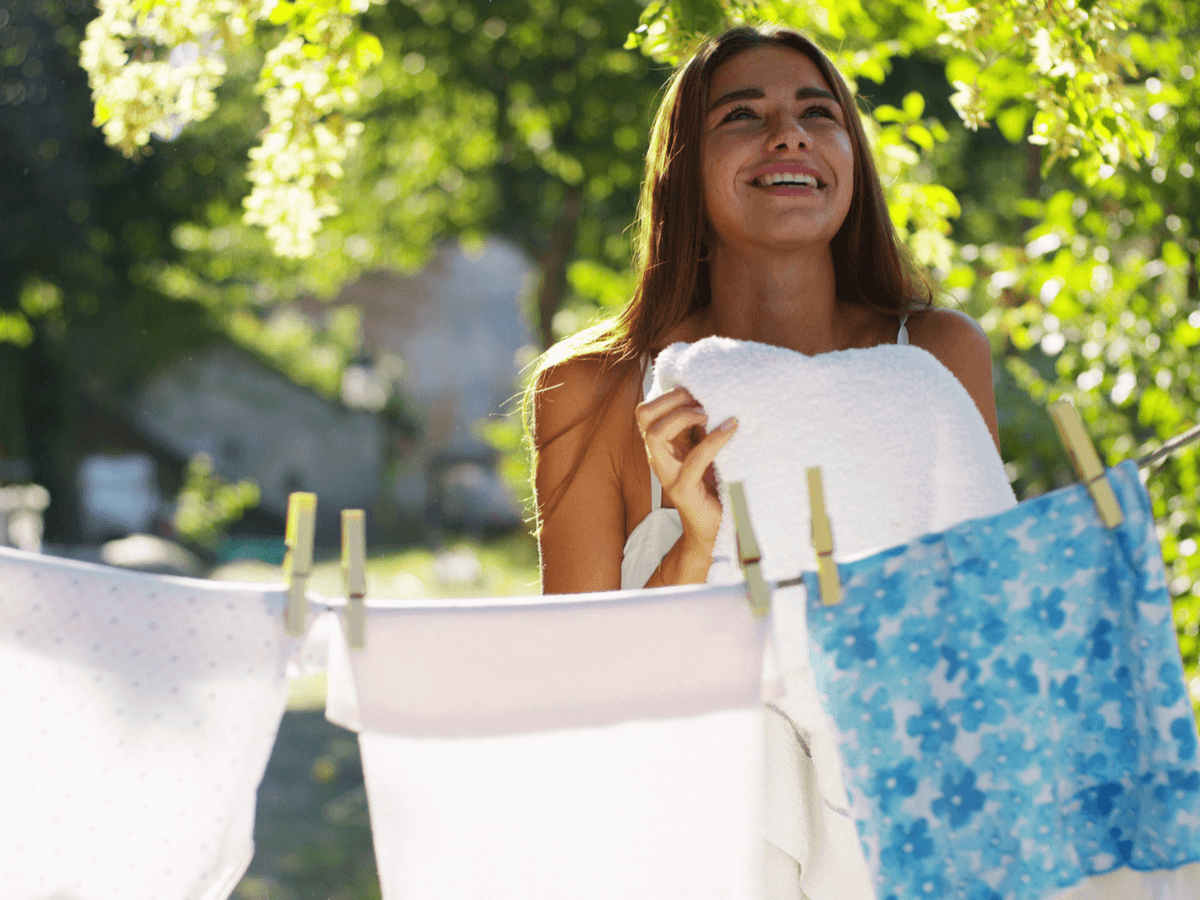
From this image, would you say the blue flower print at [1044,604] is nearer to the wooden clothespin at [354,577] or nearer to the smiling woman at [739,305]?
the smiling woman at [739,305]

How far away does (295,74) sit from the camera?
197 centimetres

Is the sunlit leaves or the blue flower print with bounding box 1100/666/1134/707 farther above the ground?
the sunlit leaves

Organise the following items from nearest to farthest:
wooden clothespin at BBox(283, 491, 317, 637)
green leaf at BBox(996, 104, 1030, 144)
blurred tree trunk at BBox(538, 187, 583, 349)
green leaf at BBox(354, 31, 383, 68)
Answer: wooden clothespin at BBox(283, 491, 317, 637) → green leaf at BBox(354, 31, 383, 68) → green leaf at BBox(996, 104, 1030, 144) → blurred tree trunk at BBox(538, 187, 583, 349)

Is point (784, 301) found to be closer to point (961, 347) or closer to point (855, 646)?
point (961, 347)

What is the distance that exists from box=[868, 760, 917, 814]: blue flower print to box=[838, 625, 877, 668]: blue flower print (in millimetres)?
111

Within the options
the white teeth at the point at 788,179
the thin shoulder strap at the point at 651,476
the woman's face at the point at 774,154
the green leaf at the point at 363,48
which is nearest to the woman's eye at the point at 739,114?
the woman's face at the point at 774,154

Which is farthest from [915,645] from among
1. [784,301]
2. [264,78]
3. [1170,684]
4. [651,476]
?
[264,78]

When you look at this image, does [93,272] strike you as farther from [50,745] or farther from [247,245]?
[50,745]

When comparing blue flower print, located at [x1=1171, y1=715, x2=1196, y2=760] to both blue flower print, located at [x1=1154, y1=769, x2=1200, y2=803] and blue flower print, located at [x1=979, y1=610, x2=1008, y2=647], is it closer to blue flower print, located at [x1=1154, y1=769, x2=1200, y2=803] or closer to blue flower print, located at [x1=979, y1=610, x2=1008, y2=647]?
blue flower print, located at [x1=1154, y1=769, x2=1200, y2=803]

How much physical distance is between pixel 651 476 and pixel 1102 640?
0.60 meters

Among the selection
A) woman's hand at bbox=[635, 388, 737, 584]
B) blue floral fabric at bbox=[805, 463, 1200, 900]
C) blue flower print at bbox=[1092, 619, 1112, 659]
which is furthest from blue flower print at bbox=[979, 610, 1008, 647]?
woman's hand at bbox=[635, 388, 737, 584]

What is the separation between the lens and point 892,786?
99 cm

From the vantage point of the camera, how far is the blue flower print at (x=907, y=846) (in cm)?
98

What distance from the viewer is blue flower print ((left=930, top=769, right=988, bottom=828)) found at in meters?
1.00
